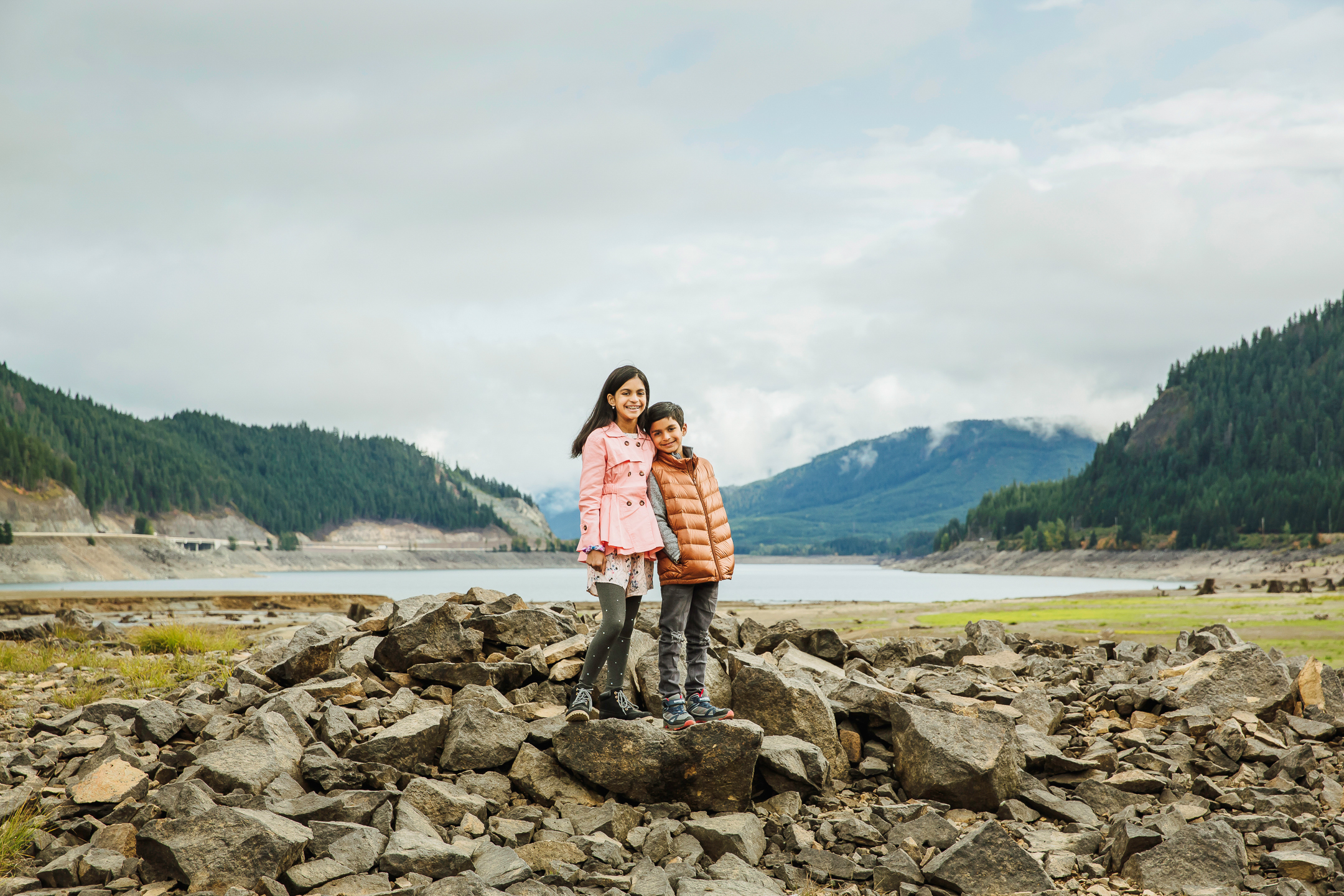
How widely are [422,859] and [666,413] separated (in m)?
3.72

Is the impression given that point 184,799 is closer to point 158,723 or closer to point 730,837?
point 158,723

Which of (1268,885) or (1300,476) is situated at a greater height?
(1300,476)

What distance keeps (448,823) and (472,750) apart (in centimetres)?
81

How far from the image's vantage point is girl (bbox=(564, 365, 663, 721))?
267 inches

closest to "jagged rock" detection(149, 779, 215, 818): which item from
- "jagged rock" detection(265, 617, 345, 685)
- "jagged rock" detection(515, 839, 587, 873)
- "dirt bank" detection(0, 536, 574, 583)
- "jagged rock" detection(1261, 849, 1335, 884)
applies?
"jagged rock" detection(515, 839, 587, 873)

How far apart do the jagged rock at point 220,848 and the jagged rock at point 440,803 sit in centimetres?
83

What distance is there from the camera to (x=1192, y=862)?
5.99 meters

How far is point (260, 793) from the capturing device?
252 inches

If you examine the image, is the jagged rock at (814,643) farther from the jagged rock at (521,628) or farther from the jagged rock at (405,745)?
the jagged rock at (405,745)

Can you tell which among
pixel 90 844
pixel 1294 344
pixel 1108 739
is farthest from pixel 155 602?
pixel 1294 344

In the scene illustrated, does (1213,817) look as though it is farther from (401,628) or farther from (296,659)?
(296,659)

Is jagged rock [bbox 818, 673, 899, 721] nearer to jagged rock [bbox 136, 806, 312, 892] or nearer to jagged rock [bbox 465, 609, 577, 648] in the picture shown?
jagged rock [bbox 465, 609, 577, 648]

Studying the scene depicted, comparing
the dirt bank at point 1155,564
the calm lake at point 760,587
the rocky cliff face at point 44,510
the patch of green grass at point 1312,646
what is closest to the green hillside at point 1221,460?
the dirt bank at point 1155,564

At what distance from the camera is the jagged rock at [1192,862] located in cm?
590
